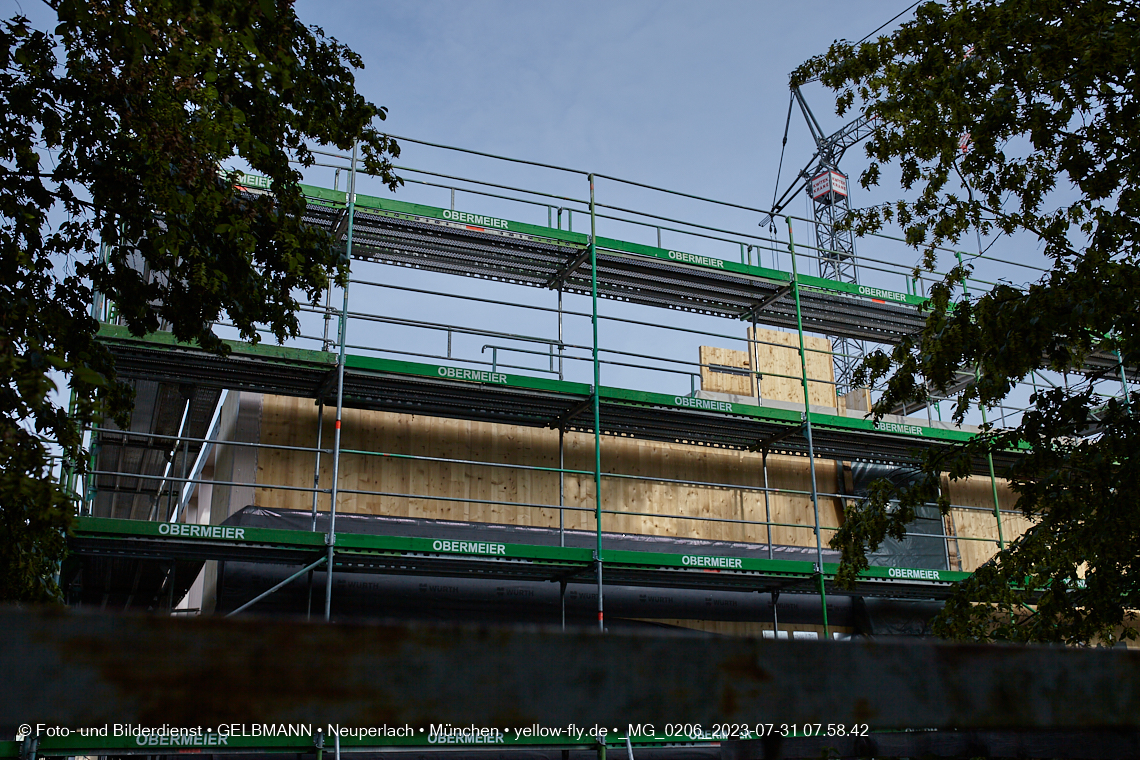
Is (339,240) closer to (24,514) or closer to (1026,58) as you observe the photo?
(24,514)

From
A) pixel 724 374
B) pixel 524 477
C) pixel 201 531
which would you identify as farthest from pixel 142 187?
pixel 724 374

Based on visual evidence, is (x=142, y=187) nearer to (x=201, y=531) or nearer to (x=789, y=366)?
(x=201, y=531)

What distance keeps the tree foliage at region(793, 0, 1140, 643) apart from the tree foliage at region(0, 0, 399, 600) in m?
5.23

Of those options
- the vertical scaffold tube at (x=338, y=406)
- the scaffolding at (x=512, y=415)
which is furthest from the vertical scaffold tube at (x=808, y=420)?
the vertical scaffold tube at (x=338, y=406)

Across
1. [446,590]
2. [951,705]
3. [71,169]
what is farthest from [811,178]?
[951,705]

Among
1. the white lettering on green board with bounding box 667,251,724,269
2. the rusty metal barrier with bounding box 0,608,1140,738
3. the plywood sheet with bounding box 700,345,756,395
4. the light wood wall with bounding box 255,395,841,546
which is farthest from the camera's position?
the plywood sheet with bounding box 700,345,756,395

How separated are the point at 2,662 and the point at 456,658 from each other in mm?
477

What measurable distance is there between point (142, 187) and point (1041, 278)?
780 centimetres

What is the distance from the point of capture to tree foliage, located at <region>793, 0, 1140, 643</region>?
25.5 ft

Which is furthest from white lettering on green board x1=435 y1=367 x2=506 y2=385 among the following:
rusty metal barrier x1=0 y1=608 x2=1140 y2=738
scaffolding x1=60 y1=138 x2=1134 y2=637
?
rusty metal barrier x1=0 y1=608 x2=1140 y2=738

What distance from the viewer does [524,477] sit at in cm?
1560

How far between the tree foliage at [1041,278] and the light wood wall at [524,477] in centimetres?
642

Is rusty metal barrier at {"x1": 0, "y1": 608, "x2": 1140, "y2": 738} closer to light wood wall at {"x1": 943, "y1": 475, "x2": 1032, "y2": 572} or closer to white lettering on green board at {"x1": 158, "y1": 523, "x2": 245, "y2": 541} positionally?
white lettering on green board at {"x1": 158, "y1": 523, "x2": 245, "y2": 541}

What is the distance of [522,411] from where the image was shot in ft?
49.5
